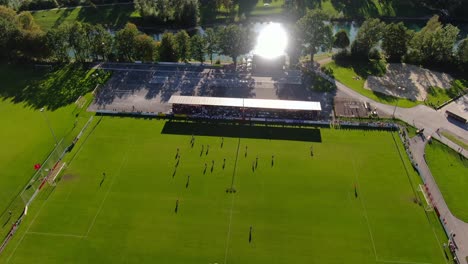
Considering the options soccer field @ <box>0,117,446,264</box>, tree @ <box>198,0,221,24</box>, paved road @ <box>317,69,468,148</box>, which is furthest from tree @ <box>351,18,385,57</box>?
tree @ <box>198,0,221,24</box>

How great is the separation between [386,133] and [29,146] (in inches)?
3295

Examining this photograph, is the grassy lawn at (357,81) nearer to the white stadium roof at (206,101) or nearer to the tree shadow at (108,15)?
the white stadium roof at (206,101)

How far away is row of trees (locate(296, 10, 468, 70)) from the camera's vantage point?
101188 millimetres

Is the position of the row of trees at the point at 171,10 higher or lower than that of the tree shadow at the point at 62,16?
higher

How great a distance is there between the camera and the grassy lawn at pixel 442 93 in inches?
3526

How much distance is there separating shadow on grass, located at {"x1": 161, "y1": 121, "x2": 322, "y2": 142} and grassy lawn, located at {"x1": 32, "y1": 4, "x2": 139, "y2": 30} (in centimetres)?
7685

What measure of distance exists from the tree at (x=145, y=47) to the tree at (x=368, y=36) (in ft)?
205

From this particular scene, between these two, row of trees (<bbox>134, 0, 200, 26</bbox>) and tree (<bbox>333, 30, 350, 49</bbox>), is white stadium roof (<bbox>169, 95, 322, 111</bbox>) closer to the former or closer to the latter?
tree (<bbox>333, 30, 350, 49</bbox>)

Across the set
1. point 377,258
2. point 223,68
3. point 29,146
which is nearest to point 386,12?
point 223,68

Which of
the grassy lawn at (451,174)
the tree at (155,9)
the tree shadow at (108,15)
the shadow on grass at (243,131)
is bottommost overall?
the shadow on grass at (243,131)

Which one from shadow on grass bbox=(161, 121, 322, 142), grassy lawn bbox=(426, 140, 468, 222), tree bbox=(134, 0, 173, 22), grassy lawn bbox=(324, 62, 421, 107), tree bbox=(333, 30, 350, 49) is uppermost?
tree bbox=(333, 30, 350, 49)

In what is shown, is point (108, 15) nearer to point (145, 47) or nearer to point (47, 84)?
point (145, 47)

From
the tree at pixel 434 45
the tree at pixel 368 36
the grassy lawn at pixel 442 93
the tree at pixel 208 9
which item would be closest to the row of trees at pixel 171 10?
the tree at pixel 208 9

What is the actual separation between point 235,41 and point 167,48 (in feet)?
70.1
